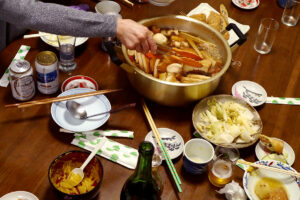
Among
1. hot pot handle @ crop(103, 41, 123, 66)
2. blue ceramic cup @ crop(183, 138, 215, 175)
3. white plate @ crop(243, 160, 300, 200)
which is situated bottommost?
white plate @ crop(243, 160, 300, 200)

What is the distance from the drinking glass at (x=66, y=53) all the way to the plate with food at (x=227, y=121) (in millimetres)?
664

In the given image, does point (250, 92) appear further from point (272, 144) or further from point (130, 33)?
point (130, 33)

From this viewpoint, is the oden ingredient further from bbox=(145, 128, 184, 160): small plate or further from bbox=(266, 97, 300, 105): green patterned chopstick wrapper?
bbox=(266, 97, 300, 105): green patterned chopstick wrapper

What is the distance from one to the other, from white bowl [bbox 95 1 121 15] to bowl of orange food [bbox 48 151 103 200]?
104 centimetres

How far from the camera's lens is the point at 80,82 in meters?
1.77

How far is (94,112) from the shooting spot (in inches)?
65.6

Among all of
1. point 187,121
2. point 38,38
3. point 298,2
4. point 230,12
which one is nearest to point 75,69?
point 38,38

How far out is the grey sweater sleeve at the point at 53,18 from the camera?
1.47m

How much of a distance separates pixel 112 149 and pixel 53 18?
0.59 meters

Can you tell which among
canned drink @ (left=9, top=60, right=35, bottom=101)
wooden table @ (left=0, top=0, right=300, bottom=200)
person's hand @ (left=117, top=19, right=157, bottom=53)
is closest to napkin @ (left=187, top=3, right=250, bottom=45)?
wooden table @ (left=0, top=0, right=300, bottom=200)

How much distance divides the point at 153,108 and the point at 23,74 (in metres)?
0.61

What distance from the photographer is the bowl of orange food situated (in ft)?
4.29

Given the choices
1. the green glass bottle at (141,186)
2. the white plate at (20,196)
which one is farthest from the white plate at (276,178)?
the white plate at (20,196)

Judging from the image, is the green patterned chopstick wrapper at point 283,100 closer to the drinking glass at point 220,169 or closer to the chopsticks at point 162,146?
the drinking glass at point 220,169
